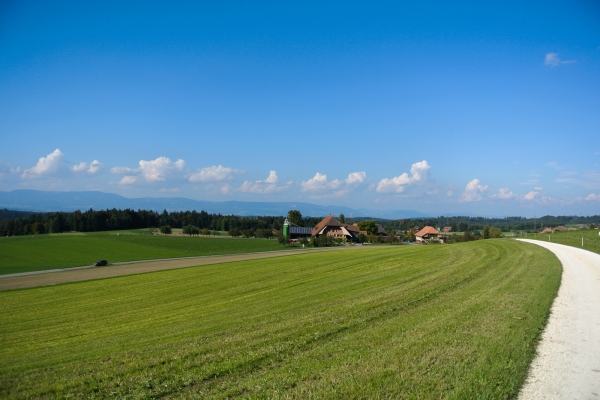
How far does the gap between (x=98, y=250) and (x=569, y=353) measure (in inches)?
3670

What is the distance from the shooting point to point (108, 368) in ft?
28.8

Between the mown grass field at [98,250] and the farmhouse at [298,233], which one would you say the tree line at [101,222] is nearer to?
the farmhouse at [298,233]

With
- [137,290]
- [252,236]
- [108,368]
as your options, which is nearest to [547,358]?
[108,368]

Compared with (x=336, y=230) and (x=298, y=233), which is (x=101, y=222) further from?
(x=336, y=230)

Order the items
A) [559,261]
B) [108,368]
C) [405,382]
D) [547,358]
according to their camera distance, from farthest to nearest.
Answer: [559,261], [108,368], [547,358], [405,382]

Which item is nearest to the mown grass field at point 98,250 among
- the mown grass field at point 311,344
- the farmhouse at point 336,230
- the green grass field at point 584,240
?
the farmhouse at point 336,230

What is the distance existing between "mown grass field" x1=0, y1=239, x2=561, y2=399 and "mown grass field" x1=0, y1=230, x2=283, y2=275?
5543 cm

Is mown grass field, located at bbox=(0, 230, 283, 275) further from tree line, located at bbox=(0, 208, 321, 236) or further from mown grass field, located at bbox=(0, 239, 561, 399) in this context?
mown grass field, located at bbox=(0, 239, 561, 399)

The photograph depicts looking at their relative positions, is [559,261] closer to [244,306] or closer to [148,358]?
[244,306]

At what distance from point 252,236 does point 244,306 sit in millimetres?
123996

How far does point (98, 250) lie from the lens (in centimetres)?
8656

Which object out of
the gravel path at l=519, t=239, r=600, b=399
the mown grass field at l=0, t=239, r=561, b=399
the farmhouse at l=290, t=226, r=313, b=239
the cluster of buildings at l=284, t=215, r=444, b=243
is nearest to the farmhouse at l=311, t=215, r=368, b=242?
the cluster of buildings at l=284, t=215, r=444, b=243

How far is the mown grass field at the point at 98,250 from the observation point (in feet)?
224

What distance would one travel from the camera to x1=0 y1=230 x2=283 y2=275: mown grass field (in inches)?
2692
